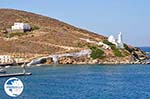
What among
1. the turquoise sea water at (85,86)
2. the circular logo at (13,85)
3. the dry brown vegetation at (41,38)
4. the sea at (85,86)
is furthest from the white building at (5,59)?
the circular logo at (13,85)

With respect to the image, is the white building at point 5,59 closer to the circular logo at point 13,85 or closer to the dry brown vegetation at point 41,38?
the dry brown vegetation at point 41,38

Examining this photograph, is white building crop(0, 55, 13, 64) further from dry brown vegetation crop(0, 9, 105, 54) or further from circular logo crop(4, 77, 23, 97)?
circular logo crop(4, 77, 23, 97)

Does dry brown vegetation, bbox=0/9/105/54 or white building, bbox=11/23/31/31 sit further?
white building, bbox=11/23/31/31

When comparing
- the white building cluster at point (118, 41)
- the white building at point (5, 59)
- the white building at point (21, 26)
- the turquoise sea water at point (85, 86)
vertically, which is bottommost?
the turquoise sea water at point (85, 86)

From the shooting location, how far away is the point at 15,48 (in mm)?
150875

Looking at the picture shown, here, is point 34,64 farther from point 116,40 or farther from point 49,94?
point 49,94

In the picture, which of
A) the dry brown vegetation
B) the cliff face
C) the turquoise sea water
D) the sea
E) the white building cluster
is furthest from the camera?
the white building cluster

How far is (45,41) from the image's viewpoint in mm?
158750

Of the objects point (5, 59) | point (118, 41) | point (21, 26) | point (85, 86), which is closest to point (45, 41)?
point (21, 26)

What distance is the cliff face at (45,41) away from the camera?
146250mm

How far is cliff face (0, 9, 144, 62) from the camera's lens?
146m

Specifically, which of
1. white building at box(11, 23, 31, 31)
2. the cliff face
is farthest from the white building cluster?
white building at box(11, 23, 31, 31)

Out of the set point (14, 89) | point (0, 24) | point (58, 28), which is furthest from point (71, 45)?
point (14, 89)

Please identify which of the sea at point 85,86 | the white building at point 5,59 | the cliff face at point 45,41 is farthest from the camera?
the cliff face at point 45,41
